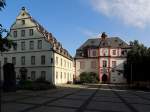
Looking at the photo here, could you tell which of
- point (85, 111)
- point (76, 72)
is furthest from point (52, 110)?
point (76, 72)

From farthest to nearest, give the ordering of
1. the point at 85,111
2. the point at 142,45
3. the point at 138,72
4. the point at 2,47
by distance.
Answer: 1. the point at 142,45
2. the point at 138,72
3. the point at 2,47
4. the point at 85,111

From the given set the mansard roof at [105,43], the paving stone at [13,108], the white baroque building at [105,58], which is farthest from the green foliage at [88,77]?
the paving stone at [13,108]

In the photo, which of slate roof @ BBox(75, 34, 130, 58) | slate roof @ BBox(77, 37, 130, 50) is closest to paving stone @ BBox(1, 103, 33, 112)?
slate roof @ BBox(75, 34, 130, 58)

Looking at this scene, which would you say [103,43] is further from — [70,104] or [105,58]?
[70,104]

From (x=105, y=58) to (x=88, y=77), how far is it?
8120 mm

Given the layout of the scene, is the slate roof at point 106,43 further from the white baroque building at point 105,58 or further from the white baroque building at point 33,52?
the white baroque building at point 33,52

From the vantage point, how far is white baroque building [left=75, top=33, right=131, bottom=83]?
81.3 metres

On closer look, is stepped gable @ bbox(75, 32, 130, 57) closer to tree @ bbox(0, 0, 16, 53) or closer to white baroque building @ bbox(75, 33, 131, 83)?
white baroque building @ bbox(75, 33, 131, 83)

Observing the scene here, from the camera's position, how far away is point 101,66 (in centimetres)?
8219

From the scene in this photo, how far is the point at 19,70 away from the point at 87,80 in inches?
908

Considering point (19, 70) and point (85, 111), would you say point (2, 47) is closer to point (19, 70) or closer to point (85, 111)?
point (85, 111)

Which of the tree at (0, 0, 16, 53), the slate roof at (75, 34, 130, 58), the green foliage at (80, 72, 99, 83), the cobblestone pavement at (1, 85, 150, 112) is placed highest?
the slate roof at (75, 34, 130, 58)

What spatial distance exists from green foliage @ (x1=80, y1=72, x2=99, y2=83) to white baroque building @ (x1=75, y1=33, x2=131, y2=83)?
1.47m

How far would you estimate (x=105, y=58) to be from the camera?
82562mm
